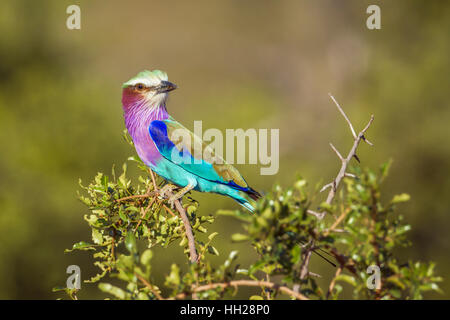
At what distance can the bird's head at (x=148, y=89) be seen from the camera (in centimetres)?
457

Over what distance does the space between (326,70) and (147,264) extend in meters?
10.5

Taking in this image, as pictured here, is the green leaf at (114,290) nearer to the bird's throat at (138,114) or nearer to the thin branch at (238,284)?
the thin branch at (238,284)

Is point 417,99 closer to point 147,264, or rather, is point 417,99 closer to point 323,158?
point 323,158

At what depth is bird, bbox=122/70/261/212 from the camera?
4223mm

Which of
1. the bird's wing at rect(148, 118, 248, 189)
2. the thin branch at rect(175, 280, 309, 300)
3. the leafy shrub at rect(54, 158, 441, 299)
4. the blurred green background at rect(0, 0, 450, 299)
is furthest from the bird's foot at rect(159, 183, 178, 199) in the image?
the blurred green background at rect(0, 0, 450, 299)

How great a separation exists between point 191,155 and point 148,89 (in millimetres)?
739

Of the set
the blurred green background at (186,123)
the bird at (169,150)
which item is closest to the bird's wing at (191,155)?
the bird at (169,150)

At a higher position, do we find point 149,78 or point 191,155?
point 149,78

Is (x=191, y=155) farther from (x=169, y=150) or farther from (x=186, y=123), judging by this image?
(x=186, y=123)

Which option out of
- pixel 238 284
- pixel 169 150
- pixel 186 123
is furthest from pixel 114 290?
pixel 186 123

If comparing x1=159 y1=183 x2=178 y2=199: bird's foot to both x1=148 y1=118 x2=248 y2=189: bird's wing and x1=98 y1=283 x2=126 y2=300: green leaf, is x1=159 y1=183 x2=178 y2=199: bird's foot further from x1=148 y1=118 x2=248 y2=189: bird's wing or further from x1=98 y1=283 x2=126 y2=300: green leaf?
x1=98 y1=283 x2=126 y2=300: green leaf

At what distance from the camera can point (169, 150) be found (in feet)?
14.3

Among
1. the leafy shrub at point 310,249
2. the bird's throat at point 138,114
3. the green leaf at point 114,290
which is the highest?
the bird's throat at point 138,114
